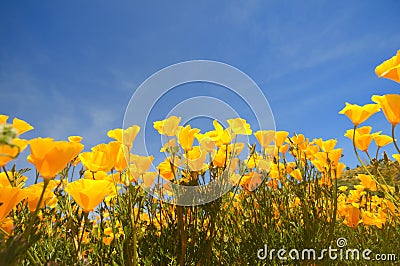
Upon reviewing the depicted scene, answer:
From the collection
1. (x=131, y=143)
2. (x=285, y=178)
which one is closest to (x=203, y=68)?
(x=131, y=143)

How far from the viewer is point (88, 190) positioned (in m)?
1.35

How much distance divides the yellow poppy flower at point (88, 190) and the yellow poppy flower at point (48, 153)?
0.95 ft

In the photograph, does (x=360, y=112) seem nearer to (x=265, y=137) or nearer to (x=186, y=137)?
(x=265, y=137)

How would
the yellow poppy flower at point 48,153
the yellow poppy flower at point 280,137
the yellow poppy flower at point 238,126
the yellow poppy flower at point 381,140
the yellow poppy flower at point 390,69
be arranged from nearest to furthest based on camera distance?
1. the yellow poppy flower at point 48,153
2. the yellow poppy flower at point 390,69
3. the yellow poppy flower at point 238,126
4. the yellow poppy flower at point 381,140
5. the yellow poppy flower at point 280,137

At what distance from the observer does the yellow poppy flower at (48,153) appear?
105 cm

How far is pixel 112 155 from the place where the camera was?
1829mm

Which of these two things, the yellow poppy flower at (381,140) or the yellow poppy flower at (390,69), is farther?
the yellow poppy flower at (381,140)

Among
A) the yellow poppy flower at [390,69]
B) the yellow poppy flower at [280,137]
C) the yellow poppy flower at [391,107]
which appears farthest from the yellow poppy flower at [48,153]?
the yellow poppy flower at [280,137]

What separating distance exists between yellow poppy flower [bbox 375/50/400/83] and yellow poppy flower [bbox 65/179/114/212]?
4.07 ft

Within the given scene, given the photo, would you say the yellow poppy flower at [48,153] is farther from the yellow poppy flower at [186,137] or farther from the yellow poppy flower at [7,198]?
the yellow poppy flower at [186,137]

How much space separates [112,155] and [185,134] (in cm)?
46

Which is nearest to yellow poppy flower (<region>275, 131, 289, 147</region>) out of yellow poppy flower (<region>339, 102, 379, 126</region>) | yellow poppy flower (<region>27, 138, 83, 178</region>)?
yellow poppy flower (<region>339, 102, 379, 126</region>)

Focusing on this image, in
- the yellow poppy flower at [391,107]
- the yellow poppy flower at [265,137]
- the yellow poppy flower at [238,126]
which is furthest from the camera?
the yellow poppy flower at [265,137]

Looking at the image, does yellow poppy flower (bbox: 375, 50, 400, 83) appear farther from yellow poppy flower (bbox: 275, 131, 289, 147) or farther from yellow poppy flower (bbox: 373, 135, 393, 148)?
yellow poppy flower (bbox: 275, 131, 289, 147)
